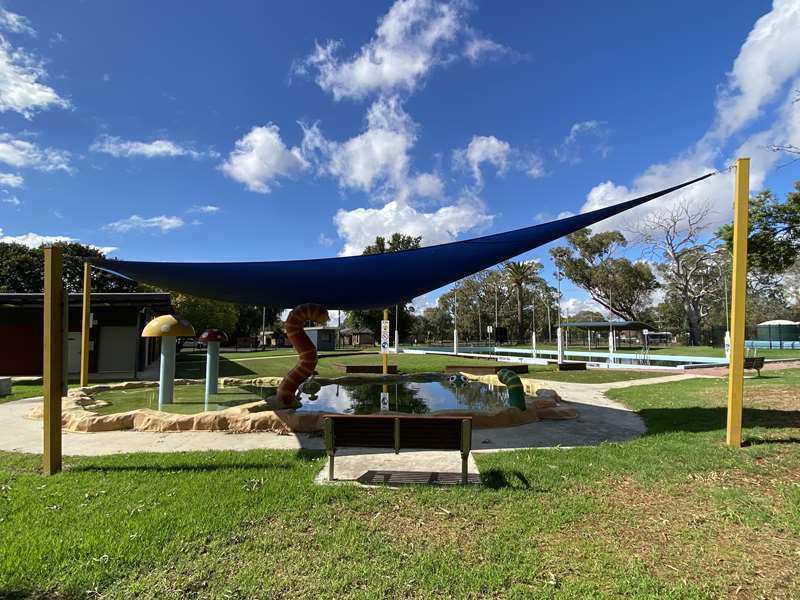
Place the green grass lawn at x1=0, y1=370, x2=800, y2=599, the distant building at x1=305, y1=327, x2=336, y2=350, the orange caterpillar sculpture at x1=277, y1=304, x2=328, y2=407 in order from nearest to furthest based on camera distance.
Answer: the green grass lawn at x1=0, y1=370, x2=800, y2=599
the orange caterpillar sculpture at x1=277, y1=304, x2=328, y2=407
the distant building at x1=305, y1=327, x2=336, y2=350

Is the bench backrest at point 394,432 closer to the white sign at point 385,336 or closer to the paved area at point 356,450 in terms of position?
the paved area at point 356,450

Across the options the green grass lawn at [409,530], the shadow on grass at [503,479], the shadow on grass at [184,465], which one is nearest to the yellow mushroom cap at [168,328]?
the green grass lawn at [409,530]

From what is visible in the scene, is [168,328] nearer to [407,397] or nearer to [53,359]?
[53,359]

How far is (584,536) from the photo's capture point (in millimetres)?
3236

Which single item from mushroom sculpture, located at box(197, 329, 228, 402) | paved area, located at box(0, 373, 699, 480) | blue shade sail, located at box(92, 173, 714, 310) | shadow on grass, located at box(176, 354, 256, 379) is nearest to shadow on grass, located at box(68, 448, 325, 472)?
paved area, located at box(0, 373, 699, 480)

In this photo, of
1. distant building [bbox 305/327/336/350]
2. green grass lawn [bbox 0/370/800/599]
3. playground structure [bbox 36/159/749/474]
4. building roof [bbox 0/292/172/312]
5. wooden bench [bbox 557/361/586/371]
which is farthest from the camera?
distant building [bbox 305/327/336/350]

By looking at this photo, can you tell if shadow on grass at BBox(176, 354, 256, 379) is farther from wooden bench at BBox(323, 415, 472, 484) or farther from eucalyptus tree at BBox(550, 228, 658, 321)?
eucalyptus tree at BBox(550, 228, 658, 321)

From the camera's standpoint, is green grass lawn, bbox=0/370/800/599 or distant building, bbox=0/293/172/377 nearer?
green grass lawn, bbox=0/370/800/599

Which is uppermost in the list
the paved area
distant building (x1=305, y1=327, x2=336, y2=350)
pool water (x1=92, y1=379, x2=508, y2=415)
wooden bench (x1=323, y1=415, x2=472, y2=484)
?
wooden bench (x1=323, y1=415, x2=472, y2=484)

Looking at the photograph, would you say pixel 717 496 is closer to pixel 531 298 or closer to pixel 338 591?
pixel 338 591

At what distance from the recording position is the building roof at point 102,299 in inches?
645

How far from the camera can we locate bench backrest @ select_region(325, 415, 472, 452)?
4445 millimetres

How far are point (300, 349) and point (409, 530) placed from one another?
6.24 metres

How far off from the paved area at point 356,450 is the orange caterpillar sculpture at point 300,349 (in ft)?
6.65
